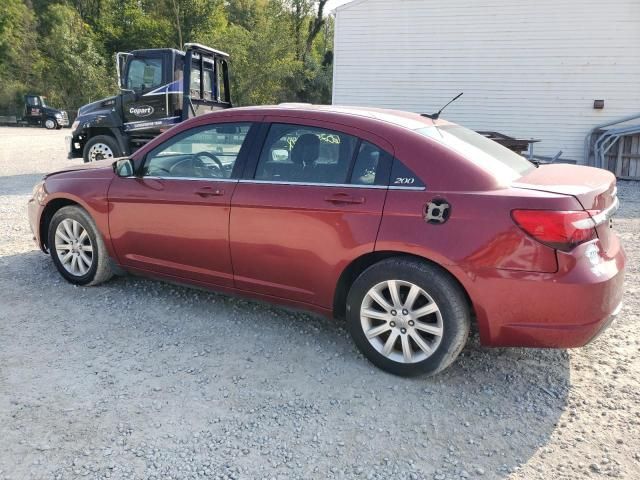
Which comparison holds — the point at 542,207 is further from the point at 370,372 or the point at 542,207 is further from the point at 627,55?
the point at 627,55

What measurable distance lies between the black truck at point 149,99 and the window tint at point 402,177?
8.44 m

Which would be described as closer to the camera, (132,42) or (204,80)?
(204,80)

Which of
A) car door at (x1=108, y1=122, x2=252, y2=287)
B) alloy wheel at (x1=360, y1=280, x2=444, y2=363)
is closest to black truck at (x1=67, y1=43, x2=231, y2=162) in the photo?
car door at (x1=108, y1=122, x2=252, y2=287)

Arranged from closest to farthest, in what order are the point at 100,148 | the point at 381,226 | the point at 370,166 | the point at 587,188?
1. the point at 587,188
2. the point at 381,226
3. the point at 370,166
4. the point at 100,148

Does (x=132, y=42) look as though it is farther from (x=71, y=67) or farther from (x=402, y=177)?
(x=402, y=177)

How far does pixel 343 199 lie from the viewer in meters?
3.18

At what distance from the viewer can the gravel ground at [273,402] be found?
247 centimetres

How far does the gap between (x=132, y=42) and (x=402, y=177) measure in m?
44.3

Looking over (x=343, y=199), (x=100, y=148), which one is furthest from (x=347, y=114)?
(x=100, y=148)

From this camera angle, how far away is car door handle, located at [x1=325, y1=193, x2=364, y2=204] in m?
3.14

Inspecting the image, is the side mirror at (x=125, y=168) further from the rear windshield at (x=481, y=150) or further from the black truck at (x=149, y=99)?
the black truck at (x=149, y=99)

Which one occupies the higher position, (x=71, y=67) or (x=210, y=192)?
(x=71, y=67)

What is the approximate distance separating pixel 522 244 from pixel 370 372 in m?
1.22

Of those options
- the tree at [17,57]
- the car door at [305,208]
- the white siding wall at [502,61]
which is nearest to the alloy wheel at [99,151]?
the white siding wall at [502,61]
